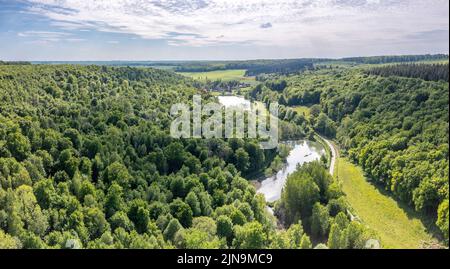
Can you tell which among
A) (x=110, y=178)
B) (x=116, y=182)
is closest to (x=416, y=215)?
(x=116, y=182)

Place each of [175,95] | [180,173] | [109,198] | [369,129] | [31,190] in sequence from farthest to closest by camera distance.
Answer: [175,95] → [369,129] → [180,173] → [109,198] → [31,190]

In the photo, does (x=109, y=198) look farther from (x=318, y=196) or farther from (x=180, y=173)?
(x=318, y=196)

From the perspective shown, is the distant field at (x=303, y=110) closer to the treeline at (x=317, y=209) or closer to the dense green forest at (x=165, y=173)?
the dense green forest at (x=165, y=173)

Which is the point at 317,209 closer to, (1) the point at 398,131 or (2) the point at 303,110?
(1) the point at 398,131

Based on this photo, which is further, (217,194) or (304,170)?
(304,170)

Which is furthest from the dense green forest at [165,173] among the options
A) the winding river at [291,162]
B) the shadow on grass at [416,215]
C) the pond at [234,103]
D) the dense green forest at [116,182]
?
the pond at [234,103]
